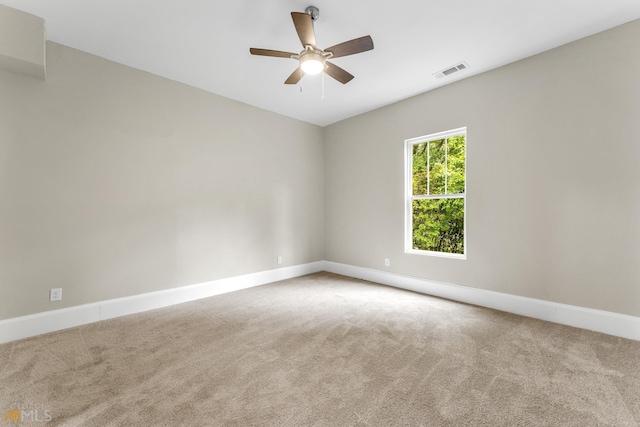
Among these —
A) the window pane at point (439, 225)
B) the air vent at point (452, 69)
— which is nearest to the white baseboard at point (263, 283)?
the window pane at point (439, 225)

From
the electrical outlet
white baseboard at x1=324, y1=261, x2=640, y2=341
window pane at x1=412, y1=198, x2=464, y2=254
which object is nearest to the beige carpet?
white baseboard at x1=324, y1=261, x2=640, y2=341

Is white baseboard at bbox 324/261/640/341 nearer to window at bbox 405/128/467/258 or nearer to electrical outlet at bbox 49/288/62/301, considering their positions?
window at bbox 405/128/467/258

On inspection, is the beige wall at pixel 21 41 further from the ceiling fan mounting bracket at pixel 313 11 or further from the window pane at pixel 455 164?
the window pane at pixel 455 164

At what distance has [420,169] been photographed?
4207 millimetres

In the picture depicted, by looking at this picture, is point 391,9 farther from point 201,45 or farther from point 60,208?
point 60,208

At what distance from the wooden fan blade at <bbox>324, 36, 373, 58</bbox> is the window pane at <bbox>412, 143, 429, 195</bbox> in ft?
7.51

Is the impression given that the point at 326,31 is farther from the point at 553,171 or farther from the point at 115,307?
the point at 115,307

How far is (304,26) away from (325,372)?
2653 mm

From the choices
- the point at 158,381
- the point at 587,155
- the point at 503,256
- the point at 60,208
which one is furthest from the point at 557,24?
the point at 60,208

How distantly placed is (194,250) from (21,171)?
187 cm

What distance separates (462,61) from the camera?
3.15m

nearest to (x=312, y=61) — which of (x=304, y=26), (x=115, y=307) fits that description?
(x=304, y=26)

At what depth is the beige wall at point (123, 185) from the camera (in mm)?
2633

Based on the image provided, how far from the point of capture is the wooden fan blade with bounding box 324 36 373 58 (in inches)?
85.2
